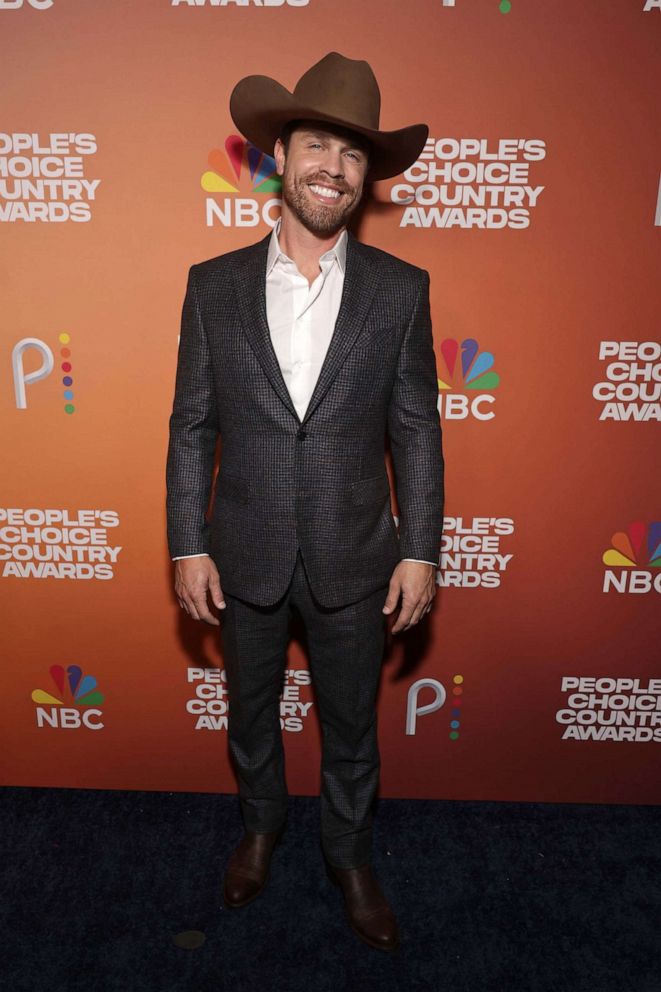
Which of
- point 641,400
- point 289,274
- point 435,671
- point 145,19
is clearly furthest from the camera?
point 435,671

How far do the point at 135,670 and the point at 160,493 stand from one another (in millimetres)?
609

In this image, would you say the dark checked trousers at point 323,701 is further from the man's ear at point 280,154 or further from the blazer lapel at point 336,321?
the man's ear at point 280,154

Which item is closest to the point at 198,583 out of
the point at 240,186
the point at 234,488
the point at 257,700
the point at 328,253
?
the point at 234,488

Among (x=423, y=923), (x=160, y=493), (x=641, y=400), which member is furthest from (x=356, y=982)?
(x=641, y=400)

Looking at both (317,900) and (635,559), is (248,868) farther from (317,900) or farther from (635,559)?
(635,559)

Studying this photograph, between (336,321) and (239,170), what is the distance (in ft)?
2.06

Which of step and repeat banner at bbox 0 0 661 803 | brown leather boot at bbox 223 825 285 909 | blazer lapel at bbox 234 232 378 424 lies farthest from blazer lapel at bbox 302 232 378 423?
brown leather boot at bbox 223 825 285 909

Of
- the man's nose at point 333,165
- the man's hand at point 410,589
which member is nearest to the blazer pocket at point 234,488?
the man's hand at point 410,589

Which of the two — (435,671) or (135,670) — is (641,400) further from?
(135,670)

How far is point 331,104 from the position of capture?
171cm

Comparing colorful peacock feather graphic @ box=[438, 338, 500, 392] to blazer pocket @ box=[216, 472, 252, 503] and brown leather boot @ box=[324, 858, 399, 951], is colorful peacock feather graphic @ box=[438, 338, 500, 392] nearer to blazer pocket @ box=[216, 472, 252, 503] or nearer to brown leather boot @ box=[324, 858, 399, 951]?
blazer pocket @ box=[216, 472, 252, 503]

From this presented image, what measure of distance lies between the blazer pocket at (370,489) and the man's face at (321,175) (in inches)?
23.5

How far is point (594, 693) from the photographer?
248 cm

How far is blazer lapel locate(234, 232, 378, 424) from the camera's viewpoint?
1.77m
